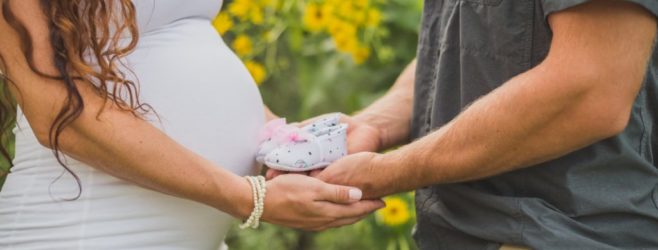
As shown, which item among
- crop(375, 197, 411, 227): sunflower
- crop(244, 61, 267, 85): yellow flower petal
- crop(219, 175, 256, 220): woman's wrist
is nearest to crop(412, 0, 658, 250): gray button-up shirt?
crop(219, 175, 256, 220): woman's wrist

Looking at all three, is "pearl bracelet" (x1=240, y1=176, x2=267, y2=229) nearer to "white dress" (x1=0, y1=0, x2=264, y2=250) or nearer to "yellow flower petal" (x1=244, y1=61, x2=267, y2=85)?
"white dress" (x1=0, y1=0, x2=264, y2=250)

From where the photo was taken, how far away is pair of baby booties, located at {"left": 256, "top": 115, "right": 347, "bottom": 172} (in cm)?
207

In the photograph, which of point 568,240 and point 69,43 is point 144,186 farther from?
point 568,240

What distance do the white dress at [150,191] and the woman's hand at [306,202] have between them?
5.1 inches

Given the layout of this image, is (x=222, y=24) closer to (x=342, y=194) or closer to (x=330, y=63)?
(x=330, y=63)

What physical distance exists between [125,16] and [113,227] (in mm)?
396

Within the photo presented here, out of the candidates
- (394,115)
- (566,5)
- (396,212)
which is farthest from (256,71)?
(566,5)

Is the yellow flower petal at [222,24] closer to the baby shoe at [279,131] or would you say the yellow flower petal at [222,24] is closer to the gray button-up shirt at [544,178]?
the baby shoe at [279,131]

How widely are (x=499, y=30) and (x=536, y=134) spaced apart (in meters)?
0.20

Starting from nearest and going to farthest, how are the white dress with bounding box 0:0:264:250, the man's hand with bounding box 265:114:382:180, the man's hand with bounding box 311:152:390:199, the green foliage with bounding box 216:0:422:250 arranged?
the white dress with bounding box 0:0:264:250, the man's hand with bounding box 311:152:390:199, the man's hand with bounding box 265:114:382:180, the green foliage with bounding box 216:0:422:250

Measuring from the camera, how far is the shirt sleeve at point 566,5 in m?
1.61

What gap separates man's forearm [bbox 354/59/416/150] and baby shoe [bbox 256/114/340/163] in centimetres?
15

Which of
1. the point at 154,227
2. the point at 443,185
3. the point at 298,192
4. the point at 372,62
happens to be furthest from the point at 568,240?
the point at 372,62

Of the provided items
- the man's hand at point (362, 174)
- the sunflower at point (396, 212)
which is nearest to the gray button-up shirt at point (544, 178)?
the man's hand at point (362, 174)
